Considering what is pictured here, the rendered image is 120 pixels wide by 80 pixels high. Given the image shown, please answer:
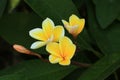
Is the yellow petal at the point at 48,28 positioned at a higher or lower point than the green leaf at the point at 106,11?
higher

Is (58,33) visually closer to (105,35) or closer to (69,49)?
(69,49)

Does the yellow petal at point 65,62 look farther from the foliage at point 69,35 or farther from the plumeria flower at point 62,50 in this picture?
the foliage at point 69,35

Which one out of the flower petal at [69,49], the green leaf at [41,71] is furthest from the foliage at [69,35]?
the flower petal at [69,49]

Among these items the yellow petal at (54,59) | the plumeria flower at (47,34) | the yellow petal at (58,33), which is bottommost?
the yellow petal at (54,59)

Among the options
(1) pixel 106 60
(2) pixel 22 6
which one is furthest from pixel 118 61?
(2) pixel 22 6

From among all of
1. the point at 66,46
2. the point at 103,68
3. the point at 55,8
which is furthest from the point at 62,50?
the point at 55,8

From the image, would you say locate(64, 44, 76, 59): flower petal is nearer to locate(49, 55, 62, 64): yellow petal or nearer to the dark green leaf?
locate(49, 55, 62, 64): yellow petal

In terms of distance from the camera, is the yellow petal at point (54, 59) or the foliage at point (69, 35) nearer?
the yellow petal at point (54, 59)
